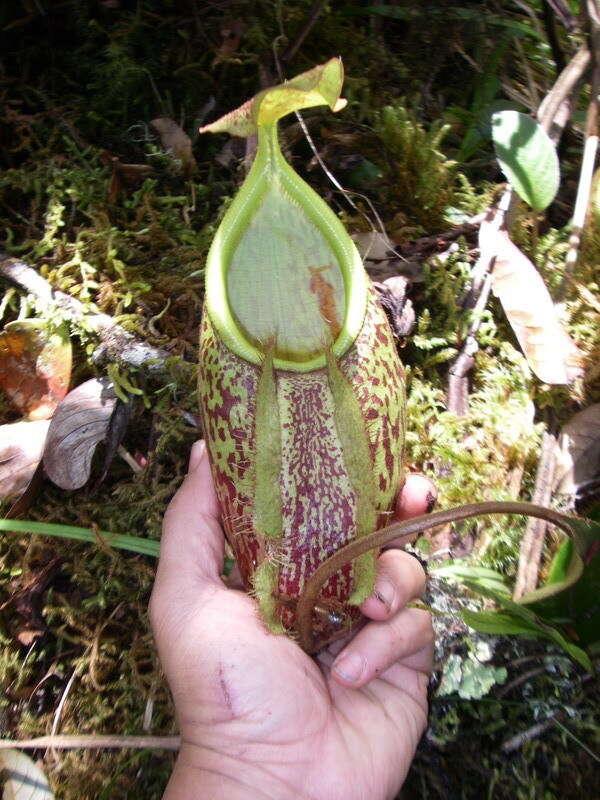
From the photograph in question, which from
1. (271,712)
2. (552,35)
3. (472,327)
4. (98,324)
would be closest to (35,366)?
(98,324)

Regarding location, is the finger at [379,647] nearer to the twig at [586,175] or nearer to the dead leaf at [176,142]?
the twig at [586,175]

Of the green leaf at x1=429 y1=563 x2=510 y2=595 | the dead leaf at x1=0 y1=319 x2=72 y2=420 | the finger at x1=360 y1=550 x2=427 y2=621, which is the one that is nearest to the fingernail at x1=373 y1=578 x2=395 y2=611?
the finger at x1=360 y1=550 x2=427 y2=621

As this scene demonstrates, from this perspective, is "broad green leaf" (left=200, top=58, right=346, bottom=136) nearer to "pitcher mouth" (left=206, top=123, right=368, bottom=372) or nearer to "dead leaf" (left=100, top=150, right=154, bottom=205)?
"pitcher mouth" (left=206, top=123, right=368, bottom=372)

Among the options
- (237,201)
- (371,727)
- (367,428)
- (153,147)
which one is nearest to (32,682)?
(371,727)

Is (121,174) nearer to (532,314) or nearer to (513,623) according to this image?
(532,314)

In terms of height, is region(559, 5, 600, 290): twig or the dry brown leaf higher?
region(559, 5, 600, 290): twig
